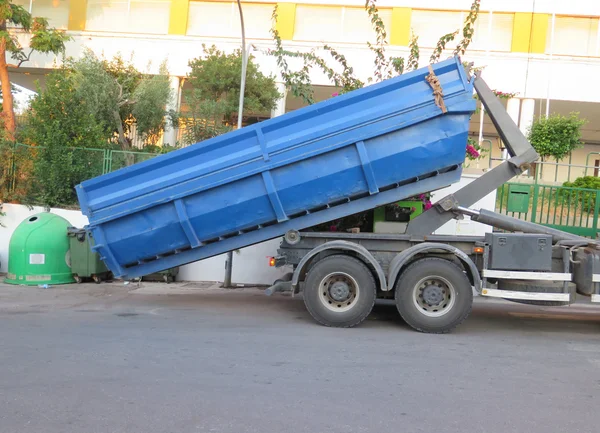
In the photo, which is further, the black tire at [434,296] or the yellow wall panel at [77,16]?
the yellow wall panel at [77,16]

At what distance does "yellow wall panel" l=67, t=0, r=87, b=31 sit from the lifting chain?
58.6ft

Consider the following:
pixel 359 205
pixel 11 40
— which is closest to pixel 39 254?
pixel 359 205

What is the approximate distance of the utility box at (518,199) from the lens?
38.1 feet

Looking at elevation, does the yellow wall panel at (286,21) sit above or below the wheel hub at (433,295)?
above

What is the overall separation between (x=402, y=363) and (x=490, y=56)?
56.8 ft

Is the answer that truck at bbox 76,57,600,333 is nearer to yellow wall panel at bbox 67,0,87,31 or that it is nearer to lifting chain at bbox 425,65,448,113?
lifting chain at bbox 425,65,448,113

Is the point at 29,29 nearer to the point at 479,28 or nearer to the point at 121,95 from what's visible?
the point at 121,95

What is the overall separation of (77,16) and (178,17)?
12.7 ft

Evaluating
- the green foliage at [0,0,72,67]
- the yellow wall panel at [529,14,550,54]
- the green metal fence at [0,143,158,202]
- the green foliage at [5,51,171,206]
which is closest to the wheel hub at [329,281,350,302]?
the green metal fence at [0,143,158,202]

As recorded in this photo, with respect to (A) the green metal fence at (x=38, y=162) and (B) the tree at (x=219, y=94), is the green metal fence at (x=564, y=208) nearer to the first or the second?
(A) the green metal fence at (x=38, y=162)

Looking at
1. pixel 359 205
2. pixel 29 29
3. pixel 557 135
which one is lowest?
pixel 359 205

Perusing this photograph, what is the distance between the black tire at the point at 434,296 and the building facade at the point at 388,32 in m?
13.7

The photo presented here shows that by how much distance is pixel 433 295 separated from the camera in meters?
7.37

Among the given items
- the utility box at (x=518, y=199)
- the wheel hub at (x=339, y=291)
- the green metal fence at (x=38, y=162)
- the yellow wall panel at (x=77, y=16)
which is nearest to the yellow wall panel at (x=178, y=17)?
the yellow wall panel at (x=77, y=16)
